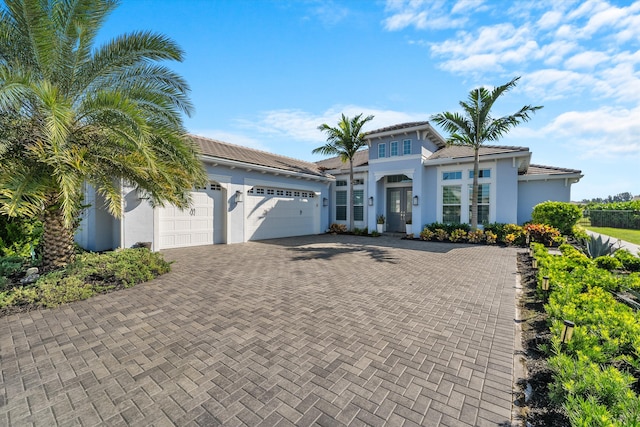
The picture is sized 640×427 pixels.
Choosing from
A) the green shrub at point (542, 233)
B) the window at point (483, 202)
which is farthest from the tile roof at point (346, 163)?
the green shrub at point (542, 233)

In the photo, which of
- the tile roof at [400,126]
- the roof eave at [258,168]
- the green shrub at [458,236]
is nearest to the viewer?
the roof eave at [258,168]

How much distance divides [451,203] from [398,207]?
3.44 m

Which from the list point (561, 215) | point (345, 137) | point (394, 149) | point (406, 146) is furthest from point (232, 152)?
point (561, 215)

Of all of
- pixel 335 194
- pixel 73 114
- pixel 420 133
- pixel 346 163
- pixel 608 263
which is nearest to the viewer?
pixel 73 114

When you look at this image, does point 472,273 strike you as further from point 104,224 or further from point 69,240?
point 104,224

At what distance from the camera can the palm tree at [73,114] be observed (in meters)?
4.70

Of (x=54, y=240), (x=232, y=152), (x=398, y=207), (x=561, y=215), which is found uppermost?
(x=232, y=152)

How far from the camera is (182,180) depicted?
685cm

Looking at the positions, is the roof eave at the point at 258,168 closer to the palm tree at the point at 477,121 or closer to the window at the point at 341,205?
the window at the point at 341,205

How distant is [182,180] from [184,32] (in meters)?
4.04

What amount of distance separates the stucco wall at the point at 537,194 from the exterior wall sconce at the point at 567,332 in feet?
45.3

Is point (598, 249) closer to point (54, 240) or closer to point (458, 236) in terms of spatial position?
point (458, 236)

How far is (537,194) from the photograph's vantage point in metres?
14.0

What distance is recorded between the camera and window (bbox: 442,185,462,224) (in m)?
14.6
